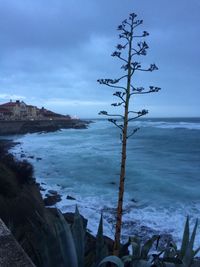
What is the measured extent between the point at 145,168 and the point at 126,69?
23.2 meters

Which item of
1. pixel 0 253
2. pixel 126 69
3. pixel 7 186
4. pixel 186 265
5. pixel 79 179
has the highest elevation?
pixel 126 69

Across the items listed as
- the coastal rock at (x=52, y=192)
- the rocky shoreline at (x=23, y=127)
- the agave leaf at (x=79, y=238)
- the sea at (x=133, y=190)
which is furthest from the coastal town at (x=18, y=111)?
the agave leaf at (x=79, y=238)

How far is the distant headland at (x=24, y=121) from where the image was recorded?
6594 centimetres

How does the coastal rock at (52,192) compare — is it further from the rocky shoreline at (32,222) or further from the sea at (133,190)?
the sea at (133,190)

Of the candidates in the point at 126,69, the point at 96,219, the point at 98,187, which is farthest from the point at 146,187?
the point at 126,69

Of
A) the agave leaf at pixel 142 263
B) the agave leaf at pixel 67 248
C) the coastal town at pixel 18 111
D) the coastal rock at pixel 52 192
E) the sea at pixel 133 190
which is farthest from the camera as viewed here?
the coastal town at pixel 18 111

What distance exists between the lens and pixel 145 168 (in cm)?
2586

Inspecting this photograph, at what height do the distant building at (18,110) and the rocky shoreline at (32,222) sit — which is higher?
the distant building at (18,110)

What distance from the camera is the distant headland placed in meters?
65.9

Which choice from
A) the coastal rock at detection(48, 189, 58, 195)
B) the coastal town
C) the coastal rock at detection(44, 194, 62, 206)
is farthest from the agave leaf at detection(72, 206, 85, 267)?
the coastal town

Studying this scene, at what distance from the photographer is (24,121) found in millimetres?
71812

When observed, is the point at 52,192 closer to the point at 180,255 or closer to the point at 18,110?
the point at 180,255

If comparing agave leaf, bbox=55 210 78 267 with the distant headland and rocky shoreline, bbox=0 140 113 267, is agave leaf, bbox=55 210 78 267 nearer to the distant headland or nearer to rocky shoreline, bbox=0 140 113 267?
rocky shoreline, bbox=0 140 113 267

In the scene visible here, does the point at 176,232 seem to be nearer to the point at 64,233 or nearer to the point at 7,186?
the point at 7,186
